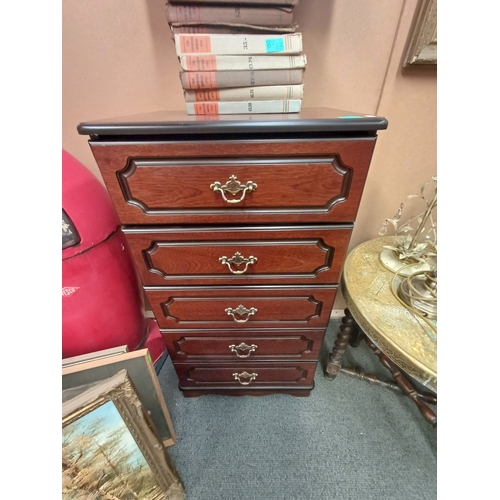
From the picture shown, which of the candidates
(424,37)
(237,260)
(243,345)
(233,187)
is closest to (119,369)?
(243,345)

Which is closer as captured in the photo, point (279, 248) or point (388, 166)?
point (279, 248)

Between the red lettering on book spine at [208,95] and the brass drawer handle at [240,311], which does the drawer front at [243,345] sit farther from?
the red lettering on book spine at [208,95]

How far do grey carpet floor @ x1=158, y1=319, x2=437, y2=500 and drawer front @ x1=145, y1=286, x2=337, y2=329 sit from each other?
1.55 feet

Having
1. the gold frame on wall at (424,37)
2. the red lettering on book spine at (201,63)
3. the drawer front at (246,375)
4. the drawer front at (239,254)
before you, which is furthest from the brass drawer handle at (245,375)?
the gold frame on wall at (424,37)

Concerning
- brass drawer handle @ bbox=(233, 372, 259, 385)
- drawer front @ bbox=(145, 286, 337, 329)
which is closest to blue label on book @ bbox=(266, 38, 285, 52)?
drawer front @ bbox=(145, 286, 337, 329)

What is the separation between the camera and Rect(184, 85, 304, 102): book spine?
60cm

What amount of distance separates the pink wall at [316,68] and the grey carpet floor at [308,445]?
0.95 metres

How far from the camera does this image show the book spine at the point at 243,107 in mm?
613

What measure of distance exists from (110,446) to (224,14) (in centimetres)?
105

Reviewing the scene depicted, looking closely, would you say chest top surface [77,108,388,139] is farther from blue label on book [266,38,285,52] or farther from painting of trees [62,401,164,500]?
painting of trees [62,401,164,500]

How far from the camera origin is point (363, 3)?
0.73 m

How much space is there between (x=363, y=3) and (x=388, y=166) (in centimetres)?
50
